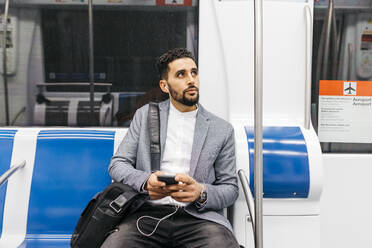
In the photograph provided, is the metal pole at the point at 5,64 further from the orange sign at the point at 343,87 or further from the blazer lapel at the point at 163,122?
the orange sign at the point at 343,87

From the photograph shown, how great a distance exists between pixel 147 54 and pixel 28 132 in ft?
3.09

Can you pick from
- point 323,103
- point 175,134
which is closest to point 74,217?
point 175,134

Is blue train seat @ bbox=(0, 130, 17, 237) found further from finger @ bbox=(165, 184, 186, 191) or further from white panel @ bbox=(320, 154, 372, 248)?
white panel @ bbox=(320, 154, 372, 248)

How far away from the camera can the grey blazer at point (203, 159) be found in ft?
6.47

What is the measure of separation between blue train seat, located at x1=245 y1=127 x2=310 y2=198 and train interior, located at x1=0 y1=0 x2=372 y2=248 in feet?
0.04

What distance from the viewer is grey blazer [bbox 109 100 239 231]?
1.97m

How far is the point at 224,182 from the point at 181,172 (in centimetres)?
25

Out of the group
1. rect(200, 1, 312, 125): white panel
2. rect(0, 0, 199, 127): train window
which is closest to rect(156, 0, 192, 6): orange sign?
rect(0, 0, 199, 127): train window

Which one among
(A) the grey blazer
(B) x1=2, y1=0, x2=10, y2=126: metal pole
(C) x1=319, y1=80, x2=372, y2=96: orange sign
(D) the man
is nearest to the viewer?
(D) the man

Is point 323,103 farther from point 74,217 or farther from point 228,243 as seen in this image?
point 74,217

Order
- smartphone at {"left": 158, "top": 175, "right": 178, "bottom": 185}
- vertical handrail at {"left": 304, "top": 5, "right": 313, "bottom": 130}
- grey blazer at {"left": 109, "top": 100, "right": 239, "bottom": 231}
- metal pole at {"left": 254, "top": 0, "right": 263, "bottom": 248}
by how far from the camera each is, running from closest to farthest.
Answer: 1. metal pole at {"left": 254, "top": 0, "right": 263, "bottom": 248}
2. smartphone at {"left": 158, "top": 175, "right": 178, "bottom": 185}
3. grey blazer at {"left": 109, "top": 100, "right": 239, "bottom": 231}
4. vertical handrail at {"left": 304, "top": 5, "right": 313, "bottom": 130}

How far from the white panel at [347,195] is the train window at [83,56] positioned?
4.23 ft

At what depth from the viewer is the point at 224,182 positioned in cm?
206

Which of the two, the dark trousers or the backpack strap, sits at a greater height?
the backpack strap
